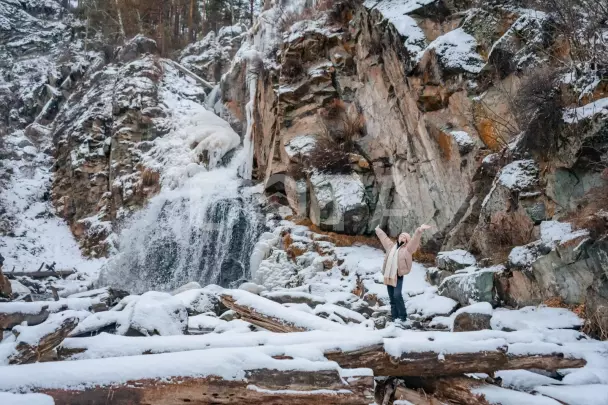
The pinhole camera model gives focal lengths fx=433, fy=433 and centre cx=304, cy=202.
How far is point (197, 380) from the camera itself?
2525 millimetres

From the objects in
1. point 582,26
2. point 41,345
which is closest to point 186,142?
point 582,26

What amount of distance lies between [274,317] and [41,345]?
1861 mm

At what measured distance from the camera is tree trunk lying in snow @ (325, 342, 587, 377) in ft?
9.98

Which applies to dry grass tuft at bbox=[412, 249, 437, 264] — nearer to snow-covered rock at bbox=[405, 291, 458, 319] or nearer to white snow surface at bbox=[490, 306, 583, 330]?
snow-covered rock at bbox=[405, 291, 458, 319]

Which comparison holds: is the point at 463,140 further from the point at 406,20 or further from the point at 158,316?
the point at 158,316

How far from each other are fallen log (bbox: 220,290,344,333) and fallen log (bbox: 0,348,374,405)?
1074 mm

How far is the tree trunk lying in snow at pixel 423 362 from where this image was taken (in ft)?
9.98

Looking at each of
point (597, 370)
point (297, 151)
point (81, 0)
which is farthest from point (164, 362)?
point (81, 0)

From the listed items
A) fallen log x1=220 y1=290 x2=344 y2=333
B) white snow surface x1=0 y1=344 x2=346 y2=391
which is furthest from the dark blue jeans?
white snow surface x1=0 y1=344 x2=346 y2=391

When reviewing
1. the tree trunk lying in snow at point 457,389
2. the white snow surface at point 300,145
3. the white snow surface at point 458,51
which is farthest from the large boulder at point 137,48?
the tree trunk lying in snow at point 457,389

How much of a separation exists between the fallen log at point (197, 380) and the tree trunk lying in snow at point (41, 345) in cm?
24

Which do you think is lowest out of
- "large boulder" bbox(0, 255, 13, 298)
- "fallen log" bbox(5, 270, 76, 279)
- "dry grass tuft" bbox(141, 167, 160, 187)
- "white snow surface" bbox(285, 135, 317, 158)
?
"large boulder" bbox(0, 255, 13, 298)

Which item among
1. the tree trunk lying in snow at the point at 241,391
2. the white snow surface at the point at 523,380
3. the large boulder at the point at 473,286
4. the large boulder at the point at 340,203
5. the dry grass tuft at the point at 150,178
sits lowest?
the white snow surface at the point at 523,380

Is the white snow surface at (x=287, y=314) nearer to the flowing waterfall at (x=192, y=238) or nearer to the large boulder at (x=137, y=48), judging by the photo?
the flowing waterfall at (x=192, y=238)
